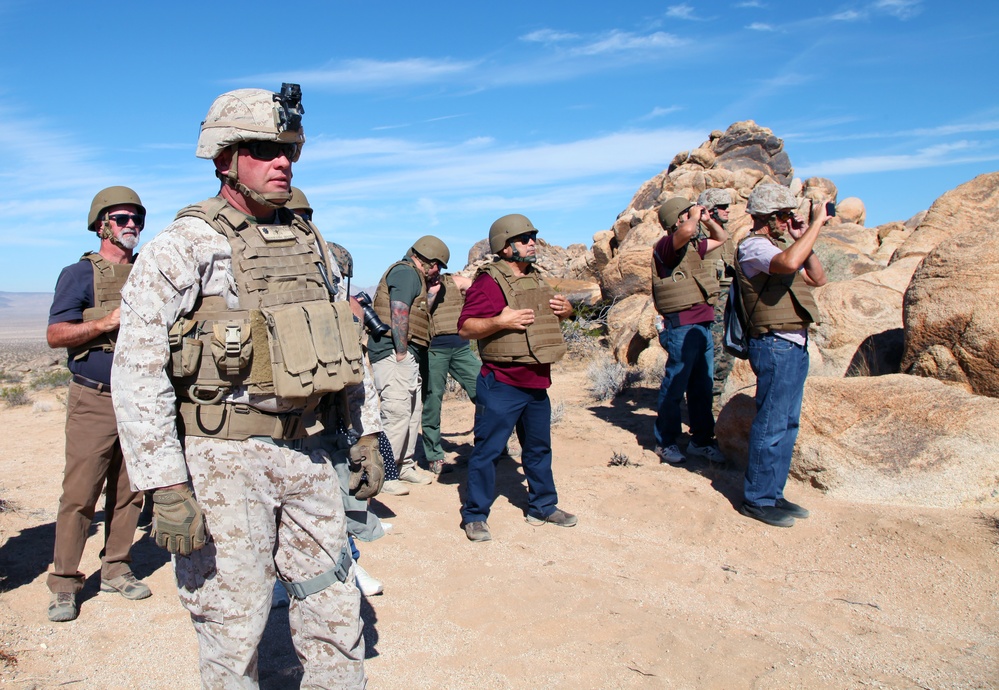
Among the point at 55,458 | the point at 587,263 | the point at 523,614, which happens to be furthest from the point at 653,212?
the point at 523,614

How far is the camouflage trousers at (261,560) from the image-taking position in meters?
2.38

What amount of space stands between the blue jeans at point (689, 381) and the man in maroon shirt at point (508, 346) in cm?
182

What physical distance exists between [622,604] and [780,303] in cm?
216

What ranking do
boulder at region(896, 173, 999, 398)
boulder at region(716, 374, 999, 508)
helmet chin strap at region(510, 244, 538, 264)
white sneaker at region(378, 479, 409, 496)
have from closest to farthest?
helmet chin strap at region(510, 244, 538, 264), boulder at region(716, 374, 999, 508), boulder at region(896, 173, 999, 398), white sneaker at region(378, 479, 409, 496)

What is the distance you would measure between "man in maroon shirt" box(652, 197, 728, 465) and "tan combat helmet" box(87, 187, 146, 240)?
4.00 m

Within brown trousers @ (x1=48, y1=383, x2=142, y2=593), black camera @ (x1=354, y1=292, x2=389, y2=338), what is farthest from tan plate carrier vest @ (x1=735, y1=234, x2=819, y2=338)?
brown trousers @ (x1=48, y1=383, x2=142, y2=593)

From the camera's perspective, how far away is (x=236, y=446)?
2383mm

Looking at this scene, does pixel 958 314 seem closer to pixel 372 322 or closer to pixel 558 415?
pixel 558 415

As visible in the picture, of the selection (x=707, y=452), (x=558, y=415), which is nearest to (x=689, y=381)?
(x=707, y=452)

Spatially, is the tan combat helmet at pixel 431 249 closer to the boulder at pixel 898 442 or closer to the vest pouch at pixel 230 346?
the boulder at pixel 898 442

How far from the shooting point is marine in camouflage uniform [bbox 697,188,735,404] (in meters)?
5.84

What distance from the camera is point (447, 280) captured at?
675 centimetres

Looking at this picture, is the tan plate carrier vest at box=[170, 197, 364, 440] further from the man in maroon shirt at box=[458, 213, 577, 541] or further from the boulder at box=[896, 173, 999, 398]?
the boulder at box=[896, 173, 999, 398]

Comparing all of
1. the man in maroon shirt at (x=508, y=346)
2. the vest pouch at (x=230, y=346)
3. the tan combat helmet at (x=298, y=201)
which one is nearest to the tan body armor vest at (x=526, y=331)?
the man in maroon shirt at (x=508, y=346)
